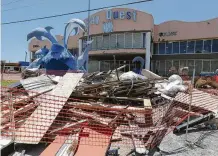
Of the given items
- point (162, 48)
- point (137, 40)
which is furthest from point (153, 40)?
point (137, 40)

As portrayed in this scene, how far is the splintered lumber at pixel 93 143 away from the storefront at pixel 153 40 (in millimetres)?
25510

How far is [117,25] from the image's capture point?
3253 cm

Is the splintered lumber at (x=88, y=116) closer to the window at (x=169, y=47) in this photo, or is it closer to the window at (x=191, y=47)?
the window at (x=191, y=47)

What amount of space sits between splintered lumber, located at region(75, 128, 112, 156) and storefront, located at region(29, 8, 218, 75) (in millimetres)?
25510

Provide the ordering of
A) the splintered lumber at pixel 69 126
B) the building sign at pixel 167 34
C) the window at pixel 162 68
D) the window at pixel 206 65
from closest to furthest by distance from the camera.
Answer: the splintered lumber at pixel 69 126 < the window at pixel 206 65 < the building sign at pixel 167 34 < the window at pixel 162 68

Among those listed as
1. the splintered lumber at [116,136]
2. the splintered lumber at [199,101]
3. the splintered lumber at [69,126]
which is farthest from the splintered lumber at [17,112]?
the splintered lumber at [199,101]

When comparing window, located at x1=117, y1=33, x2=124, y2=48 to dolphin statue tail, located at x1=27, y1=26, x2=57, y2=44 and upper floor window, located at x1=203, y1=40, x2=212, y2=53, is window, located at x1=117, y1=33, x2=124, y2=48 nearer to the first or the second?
dolphin statue tail, located at x1=27, y1=26, x2=57, y2=44

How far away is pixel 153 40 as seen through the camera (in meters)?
34.9

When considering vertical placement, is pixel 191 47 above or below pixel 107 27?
below

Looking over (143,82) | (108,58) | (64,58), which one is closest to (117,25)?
(108,58)

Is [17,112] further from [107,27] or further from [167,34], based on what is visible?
[167,34]

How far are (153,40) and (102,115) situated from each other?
30.5 meters

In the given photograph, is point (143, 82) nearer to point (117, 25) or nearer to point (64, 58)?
point (64, 58)

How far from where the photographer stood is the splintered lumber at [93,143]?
4.27 metres
